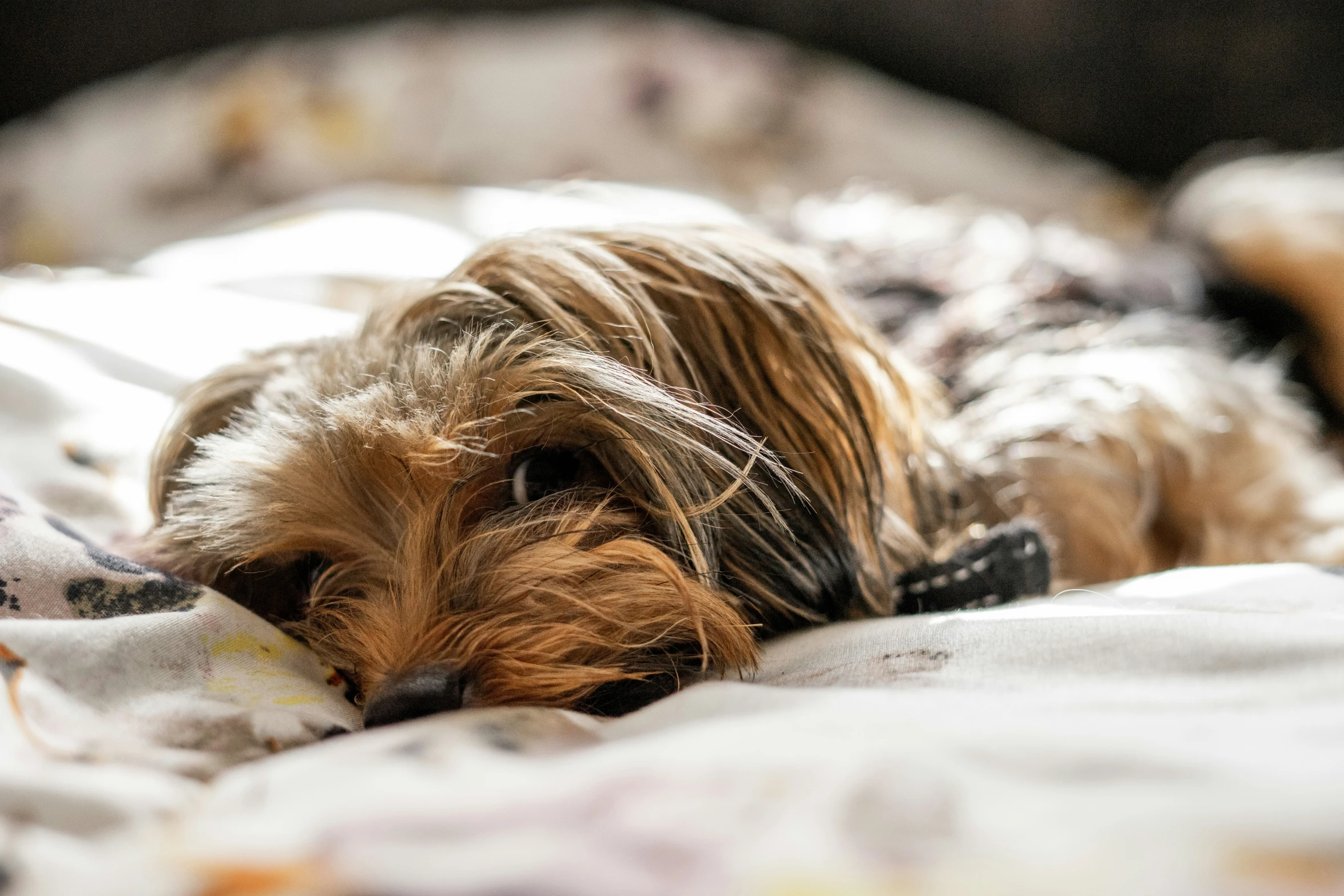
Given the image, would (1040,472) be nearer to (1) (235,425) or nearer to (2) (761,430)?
(2) (761,430)

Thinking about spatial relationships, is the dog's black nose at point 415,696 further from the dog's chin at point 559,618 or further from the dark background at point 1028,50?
the dark background at point 1028,50

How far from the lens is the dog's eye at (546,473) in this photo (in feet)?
3.65

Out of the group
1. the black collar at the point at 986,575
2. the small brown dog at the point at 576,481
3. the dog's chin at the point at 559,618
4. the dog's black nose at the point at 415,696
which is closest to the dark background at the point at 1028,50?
the small brown dog at the point at 576,481

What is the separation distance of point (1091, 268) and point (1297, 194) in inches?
21.2

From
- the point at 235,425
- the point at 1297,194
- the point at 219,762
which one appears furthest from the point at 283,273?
the point at 1297,194

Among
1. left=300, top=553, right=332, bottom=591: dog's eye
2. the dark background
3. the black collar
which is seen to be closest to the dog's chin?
left=300, top=553, right=332, bottom=591: dog's eye

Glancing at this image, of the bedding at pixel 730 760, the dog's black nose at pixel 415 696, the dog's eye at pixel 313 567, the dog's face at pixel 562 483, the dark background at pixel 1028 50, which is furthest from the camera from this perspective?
the dark background at pixel 1028 50

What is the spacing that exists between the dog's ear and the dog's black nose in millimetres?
549

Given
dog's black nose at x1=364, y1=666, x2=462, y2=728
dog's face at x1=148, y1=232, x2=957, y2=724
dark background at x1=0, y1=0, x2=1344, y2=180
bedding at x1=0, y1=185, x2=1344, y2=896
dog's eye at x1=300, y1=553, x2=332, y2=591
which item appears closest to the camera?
bedding at x1=0, y1=185, x2=1344, y2=896

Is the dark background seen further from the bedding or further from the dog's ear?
the bedding

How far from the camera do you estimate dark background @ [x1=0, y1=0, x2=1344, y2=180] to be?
2875 mm

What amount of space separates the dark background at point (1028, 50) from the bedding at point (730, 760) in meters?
2.36

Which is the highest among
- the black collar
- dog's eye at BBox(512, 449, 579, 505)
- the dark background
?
the dark background

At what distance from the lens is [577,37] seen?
292 centimetres
